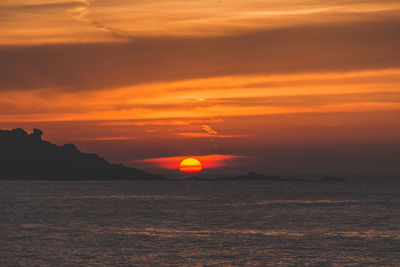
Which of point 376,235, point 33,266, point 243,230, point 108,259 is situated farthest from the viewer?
point 243,230

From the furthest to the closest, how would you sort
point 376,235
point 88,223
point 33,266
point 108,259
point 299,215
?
point 299,215 < point 88,223 < point 376,235 < point 108,259 < point 33,266

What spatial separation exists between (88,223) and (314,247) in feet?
119

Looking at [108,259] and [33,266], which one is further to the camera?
[108,259]

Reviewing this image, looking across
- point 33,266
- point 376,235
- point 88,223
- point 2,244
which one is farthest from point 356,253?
point 88,223

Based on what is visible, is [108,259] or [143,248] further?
[143,248]

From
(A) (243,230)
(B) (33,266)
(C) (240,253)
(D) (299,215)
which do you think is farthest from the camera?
(D) (299,215)

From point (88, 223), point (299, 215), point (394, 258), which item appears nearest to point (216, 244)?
point (394, 258)

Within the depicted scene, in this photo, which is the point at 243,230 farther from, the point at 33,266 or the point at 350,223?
the point at 33,266

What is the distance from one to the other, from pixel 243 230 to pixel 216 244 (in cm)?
1432

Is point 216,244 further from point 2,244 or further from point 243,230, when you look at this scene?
point 2,244

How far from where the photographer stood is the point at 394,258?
152 feet

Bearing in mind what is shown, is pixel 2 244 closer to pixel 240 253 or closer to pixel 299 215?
pixel 240 253

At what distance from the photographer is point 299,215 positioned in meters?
92.5

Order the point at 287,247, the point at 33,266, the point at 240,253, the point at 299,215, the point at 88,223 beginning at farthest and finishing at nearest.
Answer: the point at 299,215 < the point at 88,223 < the point at 287,247 < the point at 240,253 < the point at 33,266
